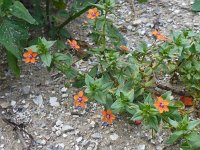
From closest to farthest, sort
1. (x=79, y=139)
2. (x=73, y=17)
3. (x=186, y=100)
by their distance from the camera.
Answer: (x=79, y=139), (x=186, y=100), (x=73, y=17)

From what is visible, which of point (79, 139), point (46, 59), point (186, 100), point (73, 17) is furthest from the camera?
point (73, 17)

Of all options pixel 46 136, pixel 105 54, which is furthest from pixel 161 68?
pixel 46 136

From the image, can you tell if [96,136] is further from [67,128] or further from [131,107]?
[131,107]

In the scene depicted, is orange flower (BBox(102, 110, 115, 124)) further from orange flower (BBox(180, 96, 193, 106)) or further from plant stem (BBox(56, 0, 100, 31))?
plant stem (BBox(56, 0, 100, 31))

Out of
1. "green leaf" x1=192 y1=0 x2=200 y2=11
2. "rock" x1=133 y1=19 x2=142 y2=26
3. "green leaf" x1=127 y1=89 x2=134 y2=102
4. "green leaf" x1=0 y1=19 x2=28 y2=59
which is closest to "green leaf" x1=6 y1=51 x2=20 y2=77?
"green leaf" x1=0 y1=19 x2=28 y2=59

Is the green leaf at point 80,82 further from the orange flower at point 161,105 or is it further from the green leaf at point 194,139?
the green leaf at point 194,139

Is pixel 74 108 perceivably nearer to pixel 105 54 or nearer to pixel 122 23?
pixel 105 54

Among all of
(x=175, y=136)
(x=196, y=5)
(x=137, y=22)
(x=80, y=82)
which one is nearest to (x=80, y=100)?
(x=80, y=82)

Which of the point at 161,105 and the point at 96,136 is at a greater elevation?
the point at 161,105

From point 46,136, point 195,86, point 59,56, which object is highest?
point 59,56
